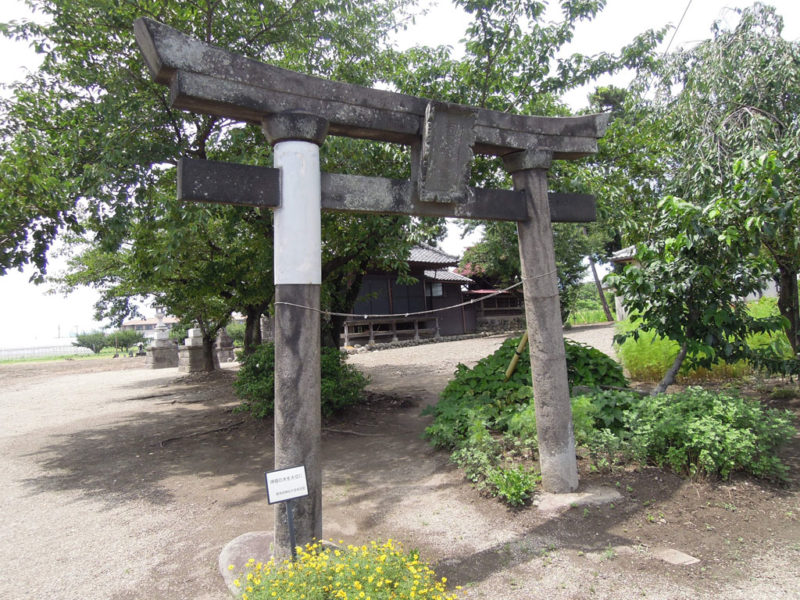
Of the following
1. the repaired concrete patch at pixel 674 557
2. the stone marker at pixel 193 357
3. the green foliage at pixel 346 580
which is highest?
the stone marker at pixel 193 357

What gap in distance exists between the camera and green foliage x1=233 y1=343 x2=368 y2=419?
7.78 m

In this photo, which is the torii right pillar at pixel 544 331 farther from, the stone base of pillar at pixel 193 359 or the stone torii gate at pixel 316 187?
the stone base of pillar at pixel 193 359

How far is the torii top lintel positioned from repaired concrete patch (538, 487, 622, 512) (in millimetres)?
3371

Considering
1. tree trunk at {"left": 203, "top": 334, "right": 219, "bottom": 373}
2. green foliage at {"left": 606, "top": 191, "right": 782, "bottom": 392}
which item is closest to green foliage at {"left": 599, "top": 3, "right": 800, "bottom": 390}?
green foliage at {"left": 606, "top": 191, "right": 782, "bottom": 392}

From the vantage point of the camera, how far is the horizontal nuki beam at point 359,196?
329 centimetres

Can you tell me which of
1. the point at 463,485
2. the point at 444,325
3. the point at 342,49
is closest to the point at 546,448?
the point at 463,485

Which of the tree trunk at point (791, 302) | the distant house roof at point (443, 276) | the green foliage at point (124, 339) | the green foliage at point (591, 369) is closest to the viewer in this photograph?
the green foliage at point (591, 369)

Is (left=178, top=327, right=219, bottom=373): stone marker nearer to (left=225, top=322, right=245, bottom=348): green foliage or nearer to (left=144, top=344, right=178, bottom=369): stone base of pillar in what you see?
(left=144, top=344, right=178, bottom=369): stone base of pillar

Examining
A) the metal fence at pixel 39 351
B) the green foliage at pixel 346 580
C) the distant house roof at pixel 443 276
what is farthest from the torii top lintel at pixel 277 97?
the metal fence at pixel 39 351

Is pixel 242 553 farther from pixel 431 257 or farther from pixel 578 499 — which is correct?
pixel 431 257

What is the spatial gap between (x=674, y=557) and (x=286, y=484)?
2.81 metres

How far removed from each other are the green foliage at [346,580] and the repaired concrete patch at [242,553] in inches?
33.1

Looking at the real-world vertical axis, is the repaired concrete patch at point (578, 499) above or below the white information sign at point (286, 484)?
below

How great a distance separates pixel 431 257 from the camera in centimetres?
2369
